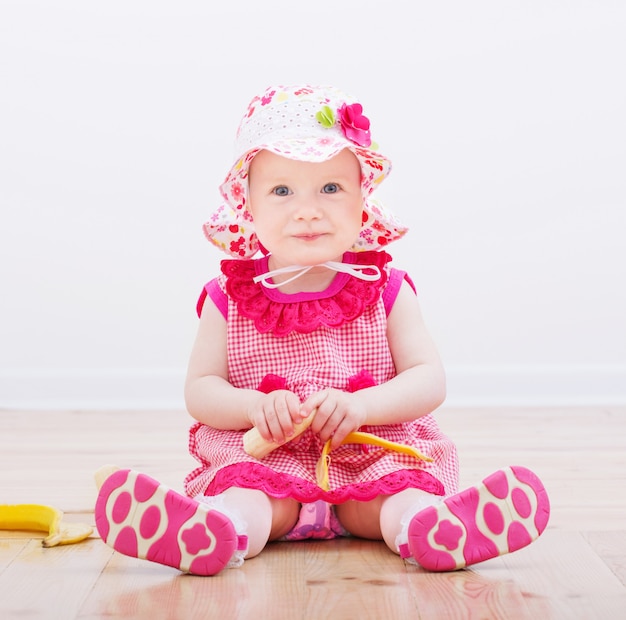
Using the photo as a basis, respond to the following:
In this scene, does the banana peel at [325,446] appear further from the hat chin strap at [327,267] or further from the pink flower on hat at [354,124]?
the pink flower on hat at [354,124]

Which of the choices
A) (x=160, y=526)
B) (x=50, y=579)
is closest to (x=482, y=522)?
(x=160, y=526)

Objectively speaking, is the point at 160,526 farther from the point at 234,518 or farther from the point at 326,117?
the point at 326,117

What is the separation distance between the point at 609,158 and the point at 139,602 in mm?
1767

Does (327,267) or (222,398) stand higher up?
(327,267)

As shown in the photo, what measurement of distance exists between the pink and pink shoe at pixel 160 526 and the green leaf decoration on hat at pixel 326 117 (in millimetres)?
460

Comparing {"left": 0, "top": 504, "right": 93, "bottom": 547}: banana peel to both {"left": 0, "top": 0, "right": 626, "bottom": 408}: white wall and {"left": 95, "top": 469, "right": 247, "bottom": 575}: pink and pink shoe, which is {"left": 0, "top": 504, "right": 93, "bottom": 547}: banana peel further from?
{"left": 0, "top": 0, "right": 626, "bottom": 408}: white wall

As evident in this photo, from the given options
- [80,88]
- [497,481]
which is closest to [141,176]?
[80,88]

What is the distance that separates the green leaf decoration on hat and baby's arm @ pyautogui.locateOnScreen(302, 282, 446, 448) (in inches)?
9.0

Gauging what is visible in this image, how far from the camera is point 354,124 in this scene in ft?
3.99

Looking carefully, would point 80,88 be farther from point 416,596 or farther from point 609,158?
point 416,596

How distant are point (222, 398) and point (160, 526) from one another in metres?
0.24

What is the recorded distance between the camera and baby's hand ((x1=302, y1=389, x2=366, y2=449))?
1109mm

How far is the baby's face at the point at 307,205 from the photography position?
1.20 metres

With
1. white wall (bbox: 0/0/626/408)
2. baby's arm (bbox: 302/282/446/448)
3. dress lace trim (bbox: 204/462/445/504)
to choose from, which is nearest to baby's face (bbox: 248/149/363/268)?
baby's arm (bbox: 302/282/446/448)
